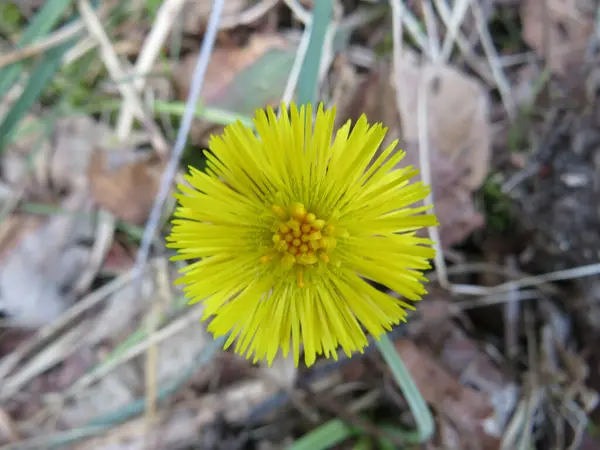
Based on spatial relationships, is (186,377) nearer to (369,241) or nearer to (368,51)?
(369,241)

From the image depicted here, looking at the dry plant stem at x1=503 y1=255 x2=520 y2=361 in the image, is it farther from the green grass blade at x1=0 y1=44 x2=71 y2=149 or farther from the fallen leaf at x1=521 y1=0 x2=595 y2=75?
the green grass blade at x1=0 y1=44 x2=71 y2=149

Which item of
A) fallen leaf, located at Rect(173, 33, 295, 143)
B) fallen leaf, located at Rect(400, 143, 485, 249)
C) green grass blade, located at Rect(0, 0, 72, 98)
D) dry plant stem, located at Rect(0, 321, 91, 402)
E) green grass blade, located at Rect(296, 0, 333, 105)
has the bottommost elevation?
fallen leaf, located at Rect(400, 143, 485, 249)

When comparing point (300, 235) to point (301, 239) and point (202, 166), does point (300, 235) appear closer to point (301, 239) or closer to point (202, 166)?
point (301, 239)

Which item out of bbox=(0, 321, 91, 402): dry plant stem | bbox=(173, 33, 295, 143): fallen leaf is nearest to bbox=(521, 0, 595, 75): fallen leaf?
bbox=(173, 33, 295, 143): fallen leaf

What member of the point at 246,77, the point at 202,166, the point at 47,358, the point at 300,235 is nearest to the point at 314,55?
the point at 300,235

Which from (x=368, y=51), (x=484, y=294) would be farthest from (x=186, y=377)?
(x=368, y=51)

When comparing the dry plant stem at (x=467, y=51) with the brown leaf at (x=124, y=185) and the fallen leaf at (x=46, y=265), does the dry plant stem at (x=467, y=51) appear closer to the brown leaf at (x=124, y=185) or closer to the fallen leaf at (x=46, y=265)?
the brown leaf at (x=124, y=185)
